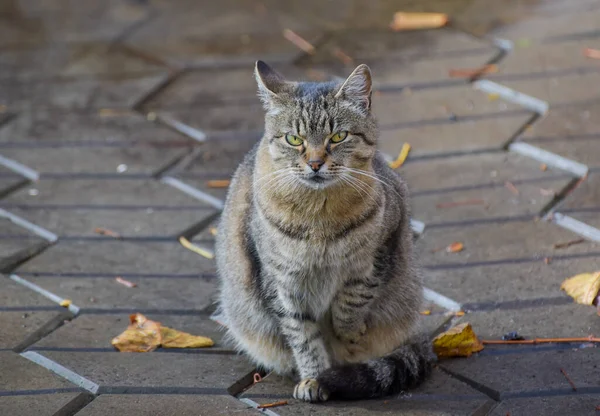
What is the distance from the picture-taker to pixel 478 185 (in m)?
4.69

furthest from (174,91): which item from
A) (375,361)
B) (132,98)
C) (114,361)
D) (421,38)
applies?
(375,361)

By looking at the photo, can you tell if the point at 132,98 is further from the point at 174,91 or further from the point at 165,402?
the point at 165,402

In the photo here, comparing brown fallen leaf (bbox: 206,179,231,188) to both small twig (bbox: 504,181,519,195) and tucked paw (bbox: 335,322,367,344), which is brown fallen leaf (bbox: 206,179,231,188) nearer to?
small twig (bbox: 504,181,519,195)

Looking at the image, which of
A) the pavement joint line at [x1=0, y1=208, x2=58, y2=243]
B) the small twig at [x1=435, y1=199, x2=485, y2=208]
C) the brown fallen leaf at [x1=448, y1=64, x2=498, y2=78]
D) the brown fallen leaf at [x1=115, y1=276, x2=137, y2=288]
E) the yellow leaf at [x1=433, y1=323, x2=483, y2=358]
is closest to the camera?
the yellow leaf at [x1=433, y1=323, x2=483, y2=358]

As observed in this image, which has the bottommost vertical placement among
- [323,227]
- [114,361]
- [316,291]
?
[114,361]

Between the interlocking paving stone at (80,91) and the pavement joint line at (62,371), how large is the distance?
242cm

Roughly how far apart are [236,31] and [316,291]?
3.50 m

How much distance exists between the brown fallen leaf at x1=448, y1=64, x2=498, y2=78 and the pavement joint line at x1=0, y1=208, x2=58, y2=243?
2.70 metres

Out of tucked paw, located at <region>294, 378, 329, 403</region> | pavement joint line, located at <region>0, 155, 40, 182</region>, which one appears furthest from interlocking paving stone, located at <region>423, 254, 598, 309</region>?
pavement joint line, located at <region>0, 155, 40, 182</region>

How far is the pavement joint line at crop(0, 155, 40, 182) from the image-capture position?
495 centimetres

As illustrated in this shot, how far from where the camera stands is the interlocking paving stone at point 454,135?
501 cm

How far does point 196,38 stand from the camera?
6.39m

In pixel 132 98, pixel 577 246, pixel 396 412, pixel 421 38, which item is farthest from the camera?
pixel 421 38

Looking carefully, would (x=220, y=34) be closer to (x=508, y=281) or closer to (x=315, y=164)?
(x=508, y=281)
